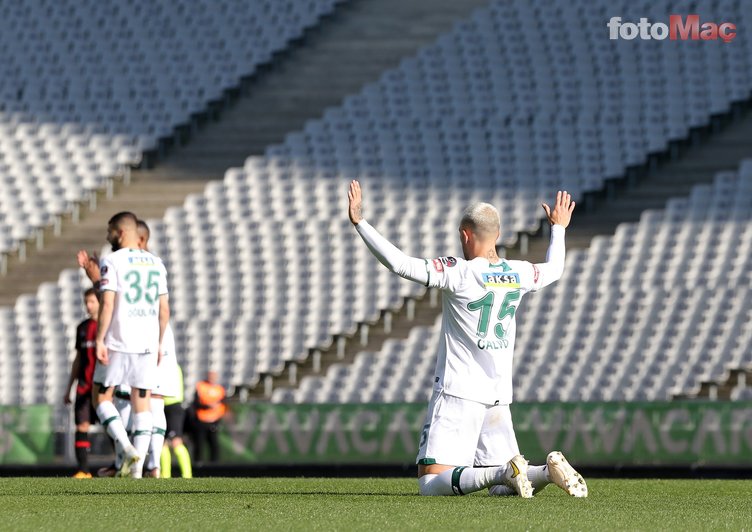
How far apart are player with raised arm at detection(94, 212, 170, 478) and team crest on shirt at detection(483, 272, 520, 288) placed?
3.29 metres

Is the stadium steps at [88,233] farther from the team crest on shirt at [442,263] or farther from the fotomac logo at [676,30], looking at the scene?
the team crest on shirt at [442,263]

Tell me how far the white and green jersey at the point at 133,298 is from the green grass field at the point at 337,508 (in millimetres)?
1081

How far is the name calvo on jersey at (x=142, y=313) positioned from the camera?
998 centimetres

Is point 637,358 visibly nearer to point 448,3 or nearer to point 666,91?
point 666,91

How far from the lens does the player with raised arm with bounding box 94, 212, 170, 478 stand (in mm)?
9867

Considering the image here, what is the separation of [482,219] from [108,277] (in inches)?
135

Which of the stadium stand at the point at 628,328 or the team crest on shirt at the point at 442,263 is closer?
the team crest on shirt at the point at 442,263

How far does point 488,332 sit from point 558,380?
38.5ft

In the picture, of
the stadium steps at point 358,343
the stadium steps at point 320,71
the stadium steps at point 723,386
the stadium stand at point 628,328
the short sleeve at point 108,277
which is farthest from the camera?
the stadium steps at point 320,71

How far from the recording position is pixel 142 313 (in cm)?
1002

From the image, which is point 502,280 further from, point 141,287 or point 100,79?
point 100,79

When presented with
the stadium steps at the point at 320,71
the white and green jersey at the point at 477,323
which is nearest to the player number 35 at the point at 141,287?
the white and green jersey at the point at 477,323

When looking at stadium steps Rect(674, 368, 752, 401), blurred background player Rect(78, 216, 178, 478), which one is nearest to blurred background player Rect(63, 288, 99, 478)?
blurred background player Rect(78, 216, 178, 478)

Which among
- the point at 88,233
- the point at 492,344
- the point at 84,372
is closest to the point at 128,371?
the point at 84,372
